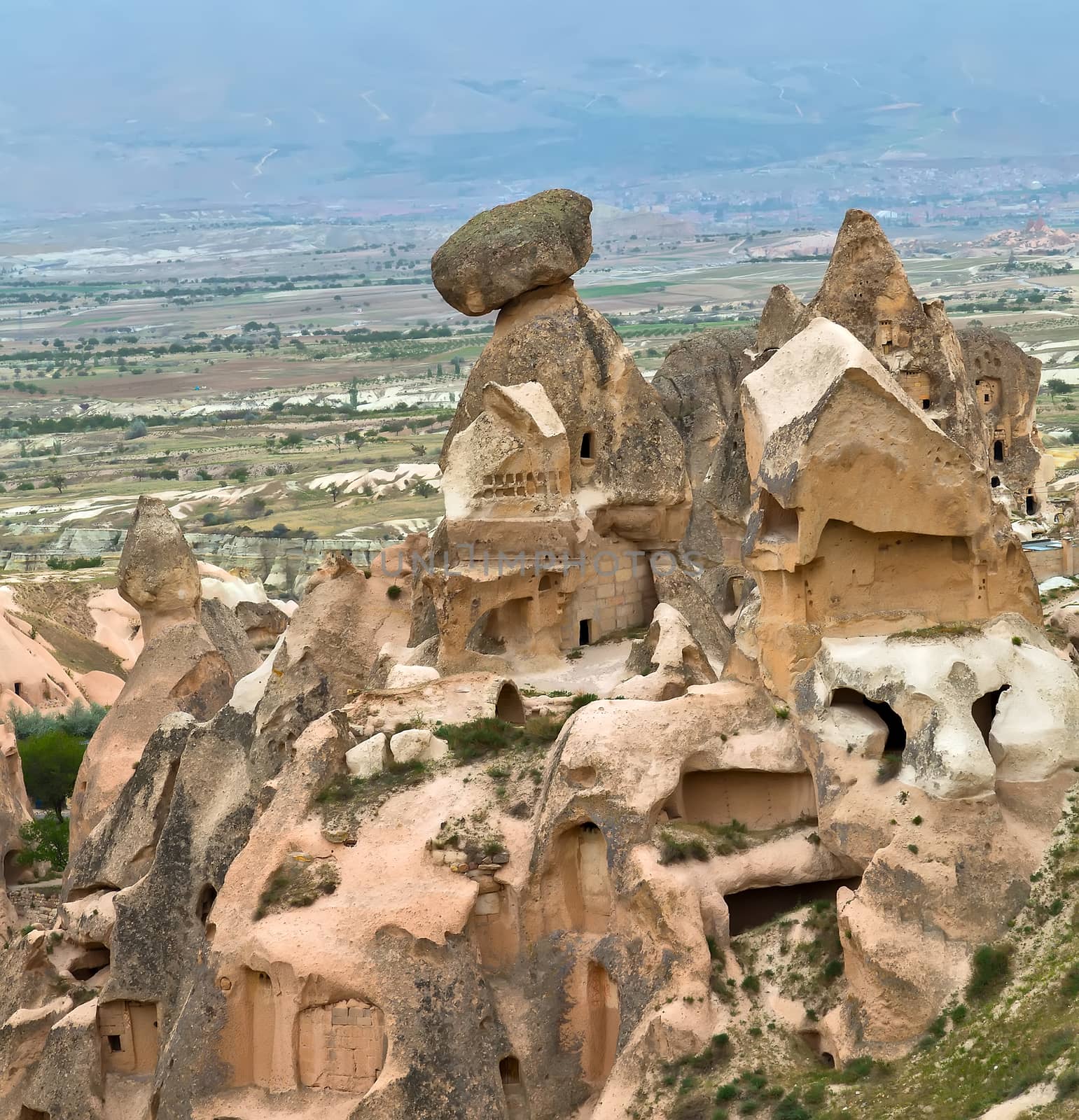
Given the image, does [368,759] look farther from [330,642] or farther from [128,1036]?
[330,642]

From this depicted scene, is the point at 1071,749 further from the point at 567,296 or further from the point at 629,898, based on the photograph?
the point at 567,296

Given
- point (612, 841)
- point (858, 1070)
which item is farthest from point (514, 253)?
point (858, 1070)

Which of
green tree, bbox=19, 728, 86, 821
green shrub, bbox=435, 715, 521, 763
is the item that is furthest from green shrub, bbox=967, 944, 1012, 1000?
green tree, bbox=19, 728, 86, 821

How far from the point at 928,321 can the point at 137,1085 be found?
678 inches

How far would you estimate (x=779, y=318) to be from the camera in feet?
135

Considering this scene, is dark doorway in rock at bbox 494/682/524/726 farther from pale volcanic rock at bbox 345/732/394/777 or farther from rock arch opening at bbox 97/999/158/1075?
rock arch opening at bbox 97/999/158/1075

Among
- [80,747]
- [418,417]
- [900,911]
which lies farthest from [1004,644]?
[418,417]

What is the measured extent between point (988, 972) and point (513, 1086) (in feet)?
17.7

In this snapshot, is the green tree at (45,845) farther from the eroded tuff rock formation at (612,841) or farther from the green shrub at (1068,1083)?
the green shrub at (1068,1083)

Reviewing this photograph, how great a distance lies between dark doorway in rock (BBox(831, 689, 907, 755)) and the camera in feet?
75.2

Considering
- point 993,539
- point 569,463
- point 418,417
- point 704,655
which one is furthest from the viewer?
point 418,417

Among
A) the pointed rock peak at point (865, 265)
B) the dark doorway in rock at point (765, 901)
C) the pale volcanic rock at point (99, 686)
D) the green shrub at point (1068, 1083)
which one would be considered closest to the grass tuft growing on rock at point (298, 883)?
the dark doorway in rock at point (765, 901)

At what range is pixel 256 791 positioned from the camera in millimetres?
27953

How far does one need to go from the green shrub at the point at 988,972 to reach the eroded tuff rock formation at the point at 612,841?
0.14 meters
